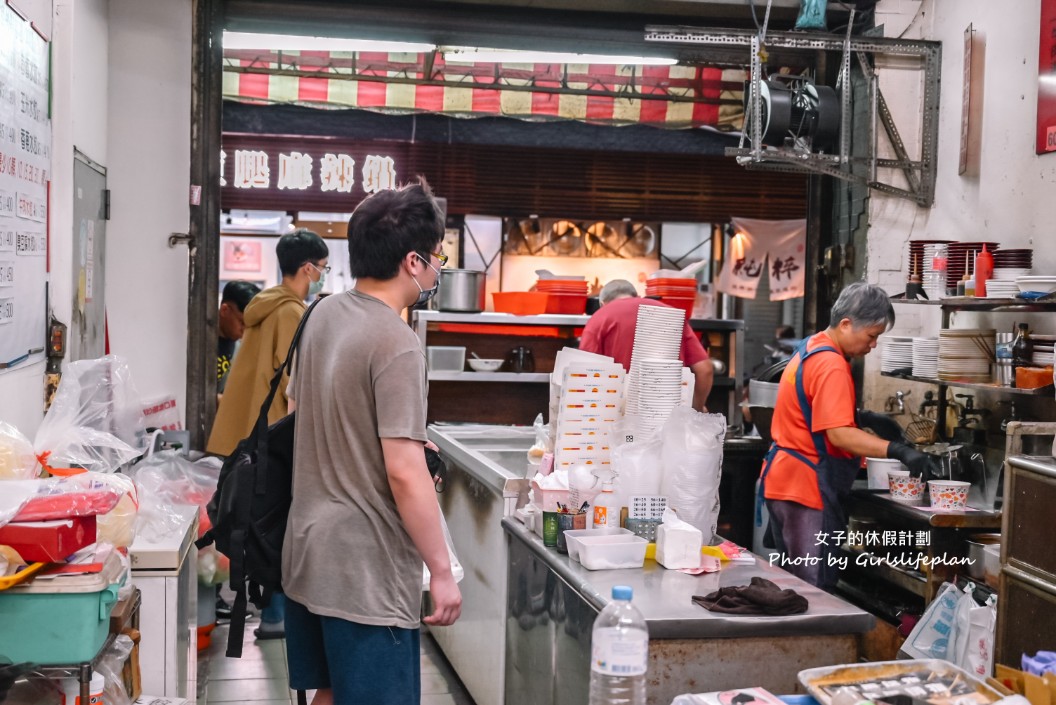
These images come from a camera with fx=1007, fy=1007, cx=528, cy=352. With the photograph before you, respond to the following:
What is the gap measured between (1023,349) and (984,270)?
40 centimetres

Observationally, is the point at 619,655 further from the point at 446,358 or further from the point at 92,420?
the point at 446,358

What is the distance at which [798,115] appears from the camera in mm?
5312

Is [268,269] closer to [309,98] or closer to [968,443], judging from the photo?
[309,98]

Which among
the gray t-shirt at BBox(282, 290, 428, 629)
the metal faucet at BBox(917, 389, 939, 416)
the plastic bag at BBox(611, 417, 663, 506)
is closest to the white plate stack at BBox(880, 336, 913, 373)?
the metal faucet at BBox(917, 389, 939, 416)

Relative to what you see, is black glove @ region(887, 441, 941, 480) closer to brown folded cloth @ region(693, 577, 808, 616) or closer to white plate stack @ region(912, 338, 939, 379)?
white plate stack @ region(912, 338, 939, 379)

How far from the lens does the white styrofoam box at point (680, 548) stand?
2.87 metres

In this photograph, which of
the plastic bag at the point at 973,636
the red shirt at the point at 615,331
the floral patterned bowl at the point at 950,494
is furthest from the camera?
the red shirt at the point at 615,331

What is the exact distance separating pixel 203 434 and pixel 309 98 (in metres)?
4.45

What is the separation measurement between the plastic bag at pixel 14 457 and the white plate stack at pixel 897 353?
402cm

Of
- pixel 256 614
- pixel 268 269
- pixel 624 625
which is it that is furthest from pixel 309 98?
pixel 624 625

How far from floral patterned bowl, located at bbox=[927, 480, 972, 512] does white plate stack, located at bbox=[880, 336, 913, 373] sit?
97 centimetres

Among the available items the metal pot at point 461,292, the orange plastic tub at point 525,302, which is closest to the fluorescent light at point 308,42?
the metal pot at point 461,292

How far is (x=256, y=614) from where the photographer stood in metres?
5.50

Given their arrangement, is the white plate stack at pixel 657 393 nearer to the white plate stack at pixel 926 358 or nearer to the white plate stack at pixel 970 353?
the white plate stack at pixel 970 353
